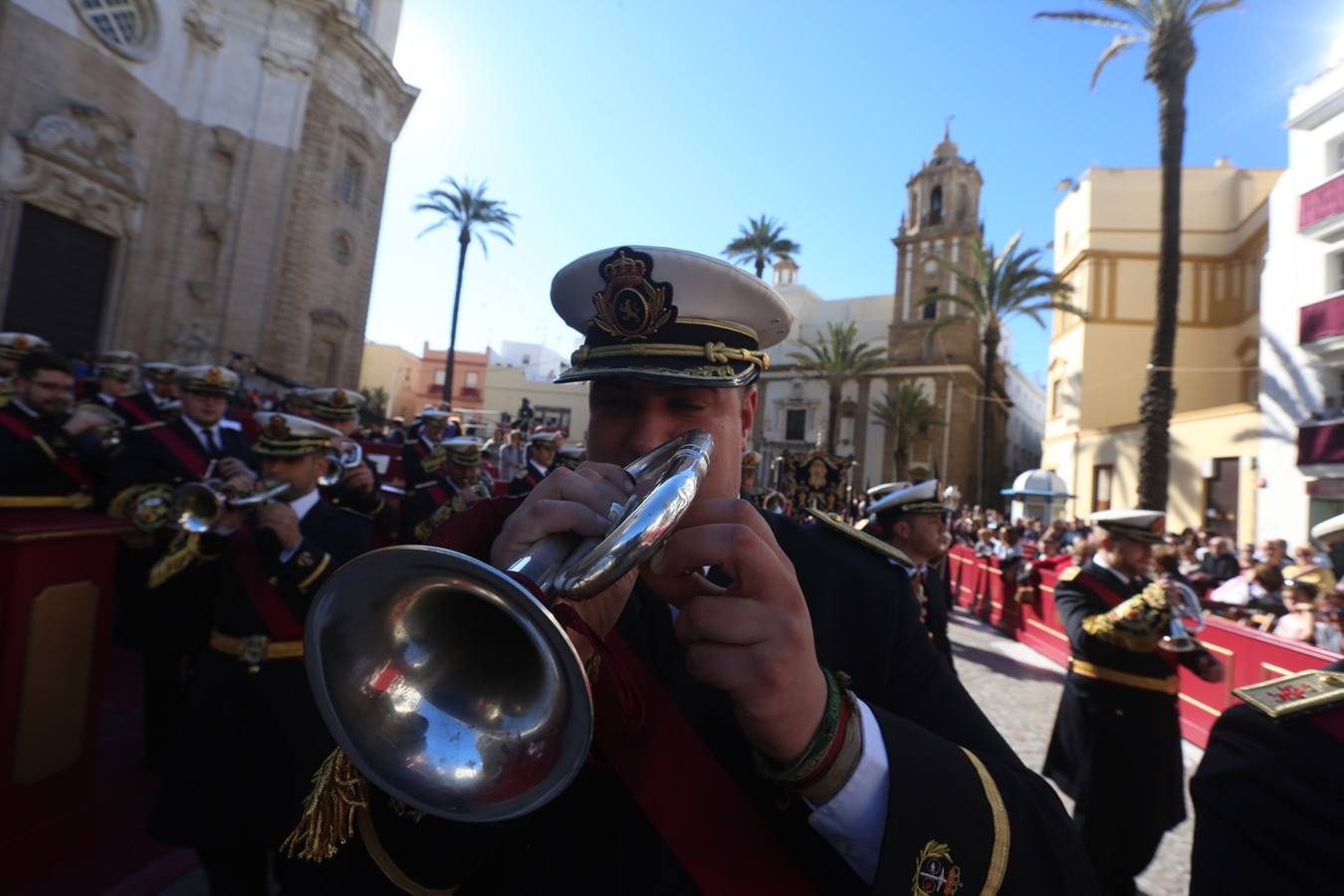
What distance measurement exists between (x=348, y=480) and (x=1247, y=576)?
12.0 metres

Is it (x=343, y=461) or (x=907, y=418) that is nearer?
(x=343, y=461)

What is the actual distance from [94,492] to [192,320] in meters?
19.3

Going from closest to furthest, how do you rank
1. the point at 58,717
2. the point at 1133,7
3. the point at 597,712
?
1. the point at 597,712
2. the point at 58,717
3. the point at 1133,7

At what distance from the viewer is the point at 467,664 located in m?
1.23

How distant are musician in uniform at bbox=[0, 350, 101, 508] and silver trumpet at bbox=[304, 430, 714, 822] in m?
3.98

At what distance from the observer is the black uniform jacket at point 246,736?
288 centimetres

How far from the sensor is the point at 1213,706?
698 centimetres

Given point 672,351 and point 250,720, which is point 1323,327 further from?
point 250,720

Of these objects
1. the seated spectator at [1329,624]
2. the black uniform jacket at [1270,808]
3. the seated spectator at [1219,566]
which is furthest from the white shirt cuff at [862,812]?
→ the seated spectator at [1219,566]

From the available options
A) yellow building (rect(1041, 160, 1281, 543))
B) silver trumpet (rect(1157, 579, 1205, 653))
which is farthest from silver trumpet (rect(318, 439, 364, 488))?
yellow building (rect(1041, 160, 1281, 543))

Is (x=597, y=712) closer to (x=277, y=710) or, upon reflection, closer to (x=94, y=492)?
(x=277, y=710)

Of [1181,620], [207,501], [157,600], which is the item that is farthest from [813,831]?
[157,600]

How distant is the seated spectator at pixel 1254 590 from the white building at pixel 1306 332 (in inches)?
418

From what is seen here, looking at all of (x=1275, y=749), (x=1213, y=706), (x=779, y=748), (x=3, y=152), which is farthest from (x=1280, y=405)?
(x=3, y=152)
